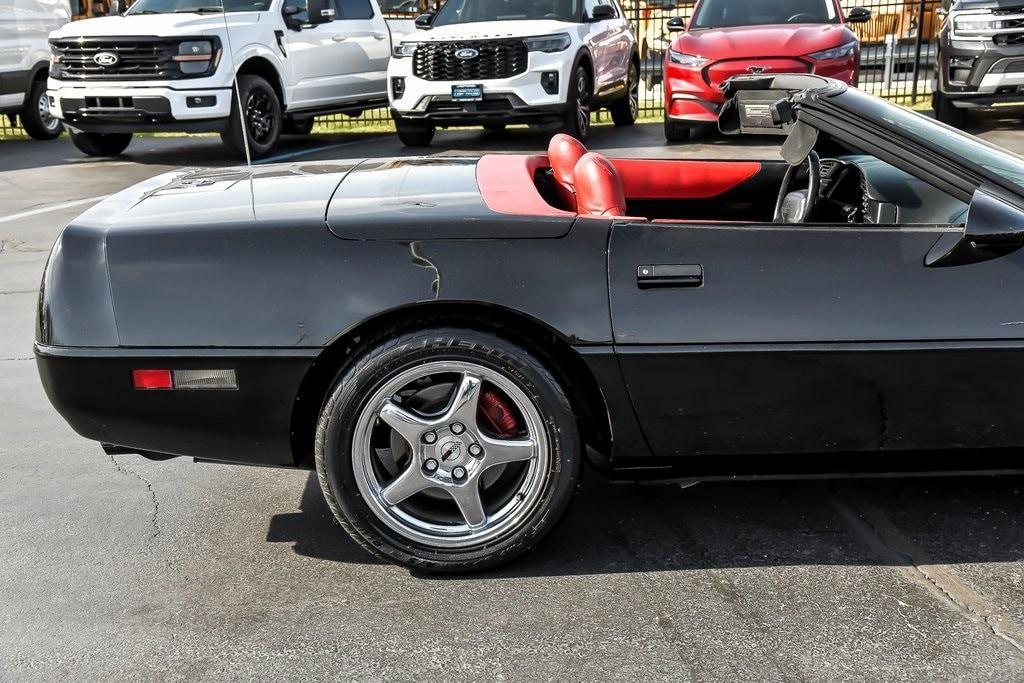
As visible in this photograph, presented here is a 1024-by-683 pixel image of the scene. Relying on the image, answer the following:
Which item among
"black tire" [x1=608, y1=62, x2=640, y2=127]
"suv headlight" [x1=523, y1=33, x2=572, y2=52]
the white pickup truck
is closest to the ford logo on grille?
the white pickup truck

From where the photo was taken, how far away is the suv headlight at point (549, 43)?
40.0 ft

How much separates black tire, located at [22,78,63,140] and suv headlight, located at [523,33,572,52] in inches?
265

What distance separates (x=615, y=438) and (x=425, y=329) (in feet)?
1.96

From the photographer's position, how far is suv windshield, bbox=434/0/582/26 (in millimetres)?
12773

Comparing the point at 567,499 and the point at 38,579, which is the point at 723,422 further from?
the point at 38,579

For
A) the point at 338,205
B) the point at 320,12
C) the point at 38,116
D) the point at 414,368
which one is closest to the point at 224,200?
the point at 338,205

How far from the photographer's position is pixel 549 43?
40.3ft

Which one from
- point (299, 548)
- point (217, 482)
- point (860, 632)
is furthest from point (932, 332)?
point (217, 482)

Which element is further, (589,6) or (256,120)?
(589,6)

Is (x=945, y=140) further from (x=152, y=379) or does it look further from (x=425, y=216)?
(x=152, y=379)

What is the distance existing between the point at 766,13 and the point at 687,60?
43.2 inches

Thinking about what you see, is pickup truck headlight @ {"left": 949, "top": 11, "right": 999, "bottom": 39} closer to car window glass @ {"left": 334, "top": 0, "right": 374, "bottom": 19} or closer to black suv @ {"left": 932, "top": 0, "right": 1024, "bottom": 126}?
black suv @ {"left": 932, "top": 0, "right": 1024, "bottom": 126}

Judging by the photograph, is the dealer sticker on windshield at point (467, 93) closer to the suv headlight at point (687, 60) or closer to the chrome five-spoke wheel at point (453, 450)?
the suv headlight at point (687, 60)

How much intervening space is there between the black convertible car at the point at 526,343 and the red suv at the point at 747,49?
28.3ft
